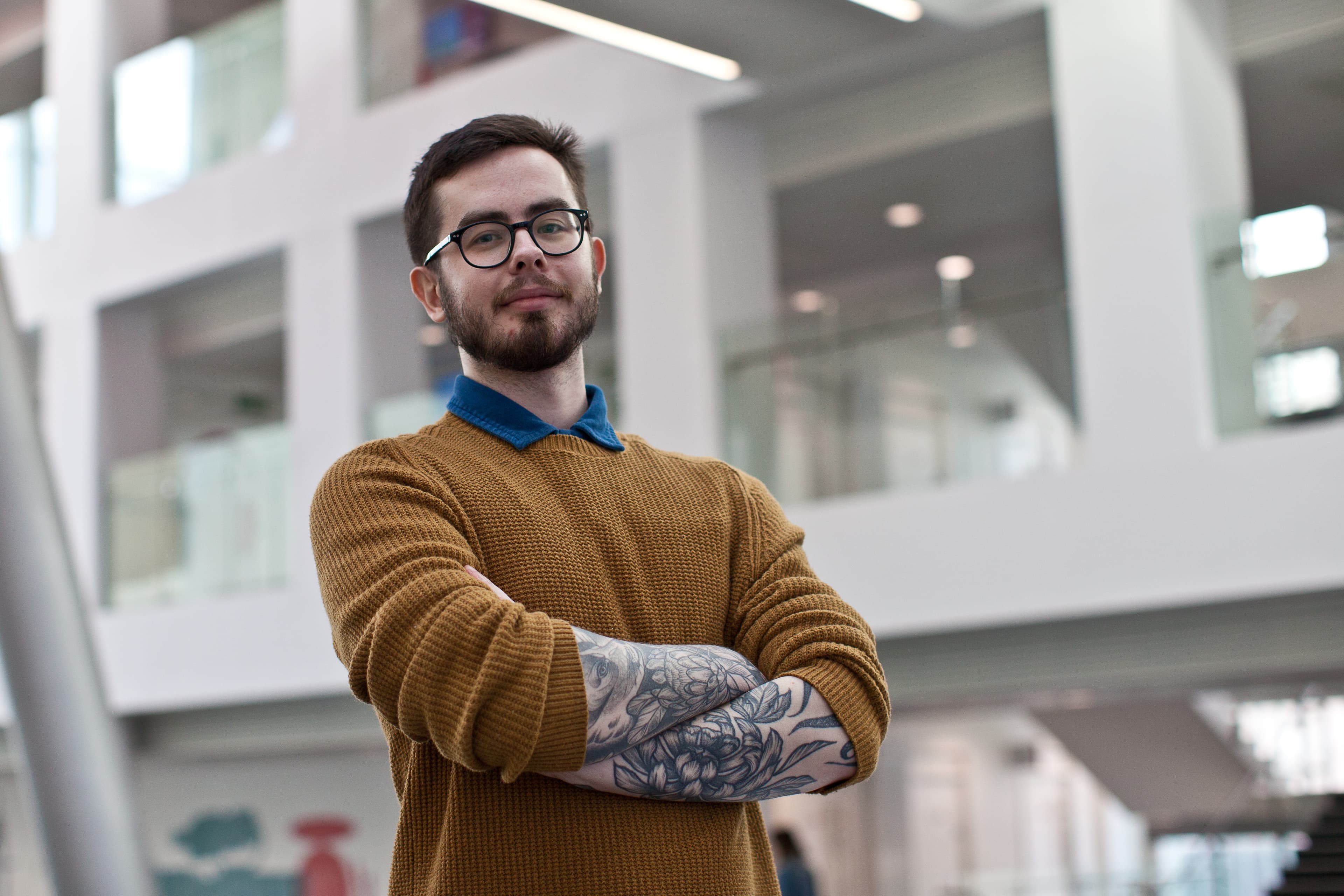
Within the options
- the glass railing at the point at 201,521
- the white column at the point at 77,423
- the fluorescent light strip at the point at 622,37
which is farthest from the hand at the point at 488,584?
the white column at the point at 77,423

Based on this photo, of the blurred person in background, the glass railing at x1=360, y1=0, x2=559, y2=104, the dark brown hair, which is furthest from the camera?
the glass railing at x1=360, y1=0, x2=559, y2=104

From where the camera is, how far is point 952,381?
771cm

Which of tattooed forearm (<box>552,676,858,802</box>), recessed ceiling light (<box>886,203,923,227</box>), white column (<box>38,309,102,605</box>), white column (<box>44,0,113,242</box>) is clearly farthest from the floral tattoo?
white column (<box>44,0,113,242</box>)

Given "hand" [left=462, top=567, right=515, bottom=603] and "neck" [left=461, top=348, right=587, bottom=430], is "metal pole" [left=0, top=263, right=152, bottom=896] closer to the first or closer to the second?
"neck" [left=461, top=348, right=587, bottom=430]

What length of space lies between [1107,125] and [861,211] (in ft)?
12.4

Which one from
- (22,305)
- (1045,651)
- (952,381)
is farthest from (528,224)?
(22,305)

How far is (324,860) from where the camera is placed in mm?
12938

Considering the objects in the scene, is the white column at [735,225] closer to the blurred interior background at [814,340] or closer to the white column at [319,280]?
the blurred interior background at [814,340]

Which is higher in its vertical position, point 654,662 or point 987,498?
point 987,498

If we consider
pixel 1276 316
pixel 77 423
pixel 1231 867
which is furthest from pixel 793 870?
pixel 77 423

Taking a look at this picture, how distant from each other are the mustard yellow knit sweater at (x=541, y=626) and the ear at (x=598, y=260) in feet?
0.59

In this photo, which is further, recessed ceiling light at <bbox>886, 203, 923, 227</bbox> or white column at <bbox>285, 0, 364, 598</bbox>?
recessed ceiling light at <bbox>886, 203, 923, 227</bbox>

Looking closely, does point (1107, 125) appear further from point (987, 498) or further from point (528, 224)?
point (528, 224)

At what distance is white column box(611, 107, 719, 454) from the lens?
9.02 m
